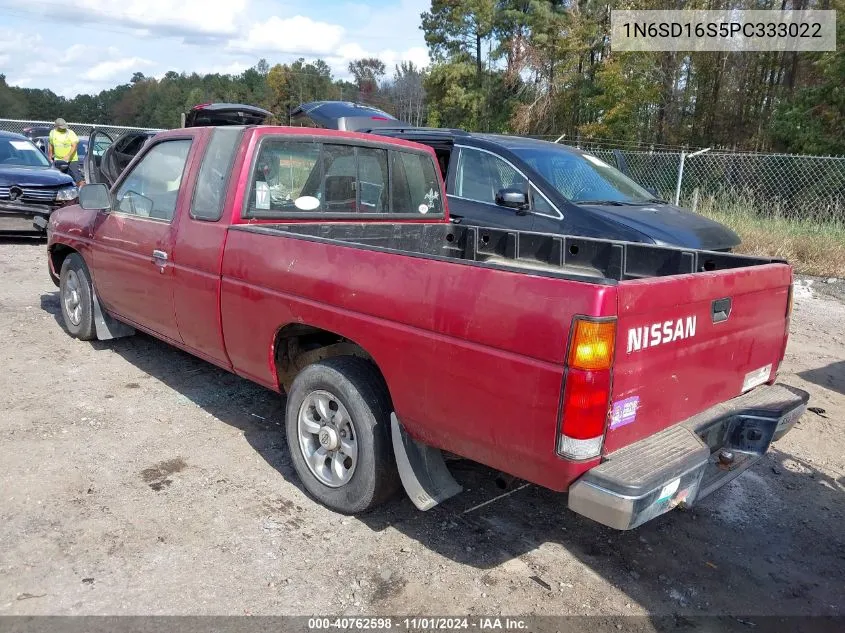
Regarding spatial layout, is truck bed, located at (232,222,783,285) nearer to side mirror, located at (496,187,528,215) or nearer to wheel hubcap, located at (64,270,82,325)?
side mirror, located at (496,187,528,215)

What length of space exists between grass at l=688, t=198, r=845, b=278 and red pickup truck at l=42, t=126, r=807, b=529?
23.1 ft

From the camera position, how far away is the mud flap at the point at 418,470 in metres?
3.07

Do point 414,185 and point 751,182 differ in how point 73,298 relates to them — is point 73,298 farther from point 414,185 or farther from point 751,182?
point 751,182

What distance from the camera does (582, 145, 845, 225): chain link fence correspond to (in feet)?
41.4

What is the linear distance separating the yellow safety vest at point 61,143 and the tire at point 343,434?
12577 millimetres

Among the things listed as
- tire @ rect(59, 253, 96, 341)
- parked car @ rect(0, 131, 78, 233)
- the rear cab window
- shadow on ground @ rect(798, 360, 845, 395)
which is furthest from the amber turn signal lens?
parked car @ rect(0, 131, 78, 233)

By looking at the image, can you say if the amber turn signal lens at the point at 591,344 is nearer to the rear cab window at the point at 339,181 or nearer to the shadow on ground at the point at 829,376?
the rear cab window at the point at 339,181

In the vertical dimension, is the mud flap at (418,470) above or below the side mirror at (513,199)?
below

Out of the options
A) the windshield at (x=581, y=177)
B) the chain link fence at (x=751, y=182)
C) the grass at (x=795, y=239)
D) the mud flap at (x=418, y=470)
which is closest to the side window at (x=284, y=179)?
the mud flap at (x=418, y=470)

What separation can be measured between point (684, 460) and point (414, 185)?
2.88 metres

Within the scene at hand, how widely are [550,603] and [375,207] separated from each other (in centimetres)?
271

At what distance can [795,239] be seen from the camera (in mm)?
10352

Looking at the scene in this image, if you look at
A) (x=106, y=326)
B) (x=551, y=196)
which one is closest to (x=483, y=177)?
(x=551, y=196)

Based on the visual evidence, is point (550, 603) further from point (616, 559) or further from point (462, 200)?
point (462, 200)
